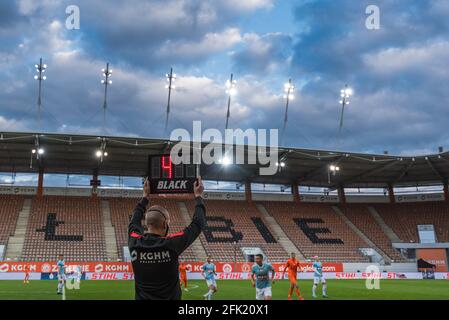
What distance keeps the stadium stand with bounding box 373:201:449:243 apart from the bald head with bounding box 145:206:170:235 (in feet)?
182

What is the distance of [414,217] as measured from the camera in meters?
57.7

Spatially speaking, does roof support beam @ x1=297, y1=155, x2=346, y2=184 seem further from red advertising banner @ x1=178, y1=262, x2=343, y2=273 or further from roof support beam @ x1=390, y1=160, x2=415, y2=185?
red advertising banner @ x1=178, y1=262, x2=343, y2=273

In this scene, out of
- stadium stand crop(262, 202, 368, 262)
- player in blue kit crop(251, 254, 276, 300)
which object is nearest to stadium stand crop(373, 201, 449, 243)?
stadium stand crop(262, 202, 368, 262)

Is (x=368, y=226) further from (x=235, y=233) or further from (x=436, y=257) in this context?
(x=235, y=233)

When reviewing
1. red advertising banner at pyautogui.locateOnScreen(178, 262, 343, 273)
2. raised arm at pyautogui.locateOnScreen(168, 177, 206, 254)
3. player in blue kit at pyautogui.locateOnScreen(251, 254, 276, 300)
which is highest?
raised arm at pyautogui.locateOnScreen(168, 177, 206, 254)

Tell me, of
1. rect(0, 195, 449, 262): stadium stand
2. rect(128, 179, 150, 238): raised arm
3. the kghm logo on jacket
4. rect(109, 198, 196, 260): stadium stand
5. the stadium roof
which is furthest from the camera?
rect(109, 198, 196, 260): stadium stand

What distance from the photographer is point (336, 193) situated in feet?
208

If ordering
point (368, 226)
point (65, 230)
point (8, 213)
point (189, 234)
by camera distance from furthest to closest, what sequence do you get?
point (368, 226)
point (8, 213)
point (65, 230)
point (189, 234)

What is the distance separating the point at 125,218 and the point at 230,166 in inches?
535

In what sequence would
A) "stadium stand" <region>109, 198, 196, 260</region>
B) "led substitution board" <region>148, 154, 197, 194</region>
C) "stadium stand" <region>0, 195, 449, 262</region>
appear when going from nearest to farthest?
"led substitution board" <region>148, 154, 197, 194</region>
"stadium stand" <region>0, 195, 449, 262</region>
"stadium stand" <region>109, 198, 196, 260</region>

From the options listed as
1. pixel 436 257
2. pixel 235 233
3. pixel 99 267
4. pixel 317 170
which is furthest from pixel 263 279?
pixel 436 257

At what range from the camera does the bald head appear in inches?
153
